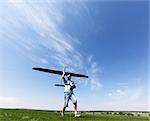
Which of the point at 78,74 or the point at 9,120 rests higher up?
the point at 78,74

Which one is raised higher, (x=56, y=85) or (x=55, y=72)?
(x=55, y=72)

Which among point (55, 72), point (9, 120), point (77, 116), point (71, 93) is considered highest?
point (55, 72)

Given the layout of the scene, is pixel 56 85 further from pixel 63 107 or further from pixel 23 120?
pixel 23 120

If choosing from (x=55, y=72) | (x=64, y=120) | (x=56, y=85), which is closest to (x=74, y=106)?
(x=56, y=85)

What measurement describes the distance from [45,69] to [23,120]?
37.0ft

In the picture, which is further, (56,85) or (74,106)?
(56,85)

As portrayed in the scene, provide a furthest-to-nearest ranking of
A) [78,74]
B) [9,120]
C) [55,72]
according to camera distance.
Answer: [78,74], [55,72], [9,120]

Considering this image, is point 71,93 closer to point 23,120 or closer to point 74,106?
point 74,106

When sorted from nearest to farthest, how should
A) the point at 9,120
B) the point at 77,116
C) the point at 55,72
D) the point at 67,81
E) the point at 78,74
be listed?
the point at 9,120, the point at 77,116, the point at 67,81, the point at 55,72, the point at 78,74

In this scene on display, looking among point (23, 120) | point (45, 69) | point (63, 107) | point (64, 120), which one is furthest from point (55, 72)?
point (23, 120)

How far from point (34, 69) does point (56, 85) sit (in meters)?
4.72

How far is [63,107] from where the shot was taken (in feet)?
65.0

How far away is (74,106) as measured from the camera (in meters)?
19.4

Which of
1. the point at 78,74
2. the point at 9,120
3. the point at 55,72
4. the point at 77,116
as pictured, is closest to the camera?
the point at 9,120
